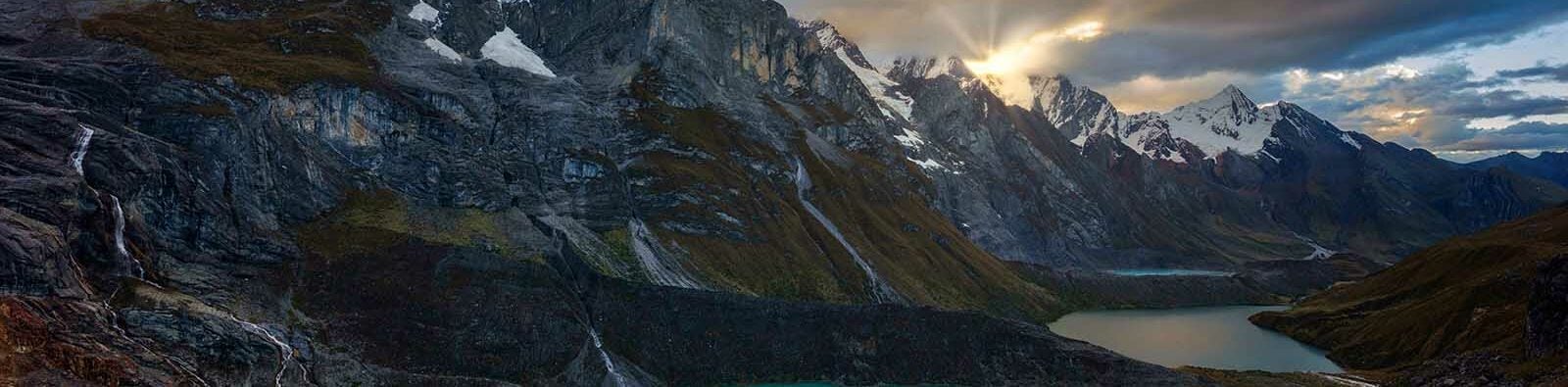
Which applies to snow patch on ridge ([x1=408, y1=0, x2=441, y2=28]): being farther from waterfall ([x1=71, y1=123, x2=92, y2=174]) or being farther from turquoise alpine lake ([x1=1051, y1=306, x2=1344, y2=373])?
turquoise alpine lake ([x1=1051, y1=306, x2=1344, y2=373])

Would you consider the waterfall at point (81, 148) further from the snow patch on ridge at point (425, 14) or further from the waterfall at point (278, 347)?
the snow patch on ridge at point (425, 14)

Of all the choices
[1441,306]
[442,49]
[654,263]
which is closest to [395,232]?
[654,263]

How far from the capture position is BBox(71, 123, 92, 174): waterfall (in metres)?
80.0

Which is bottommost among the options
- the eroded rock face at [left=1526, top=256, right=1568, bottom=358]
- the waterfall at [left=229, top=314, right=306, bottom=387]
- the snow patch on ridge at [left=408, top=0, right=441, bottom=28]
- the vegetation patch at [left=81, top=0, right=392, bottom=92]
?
the waterfall at [left=229, top=314, right=306, bottom=387]

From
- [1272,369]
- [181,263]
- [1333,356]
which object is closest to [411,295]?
[181,263]

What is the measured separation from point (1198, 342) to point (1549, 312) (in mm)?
73236

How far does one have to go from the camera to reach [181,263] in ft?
276

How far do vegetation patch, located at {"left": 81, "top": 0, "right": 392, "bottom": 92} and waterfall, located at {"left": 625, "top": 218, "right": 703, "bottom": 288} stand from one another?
40.0 meters

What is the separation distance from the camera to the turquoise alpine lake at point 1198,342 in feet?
447

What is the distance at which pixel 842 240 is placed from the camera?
171 meters

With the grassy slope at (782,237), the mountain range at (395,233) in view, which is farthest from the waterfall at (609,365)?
the grassy slope at (782,237)

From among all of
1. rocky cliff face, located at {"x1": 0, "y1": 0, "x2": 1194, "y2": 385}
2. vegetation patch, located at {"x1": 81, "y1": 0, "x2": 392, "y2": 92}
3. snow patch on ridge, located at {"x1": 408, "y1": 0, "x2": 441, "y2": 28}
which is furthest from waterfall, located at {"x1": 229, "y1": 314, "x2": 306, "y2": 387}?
snow patch on ridge, located at {"x1": 408, "y1": 0, "x2": 441, "y2": 28}

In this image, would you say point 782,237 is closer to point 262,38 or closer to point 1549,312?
point 262,38

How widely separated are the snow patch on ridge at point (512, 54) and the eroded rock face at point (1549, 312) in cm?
14202
